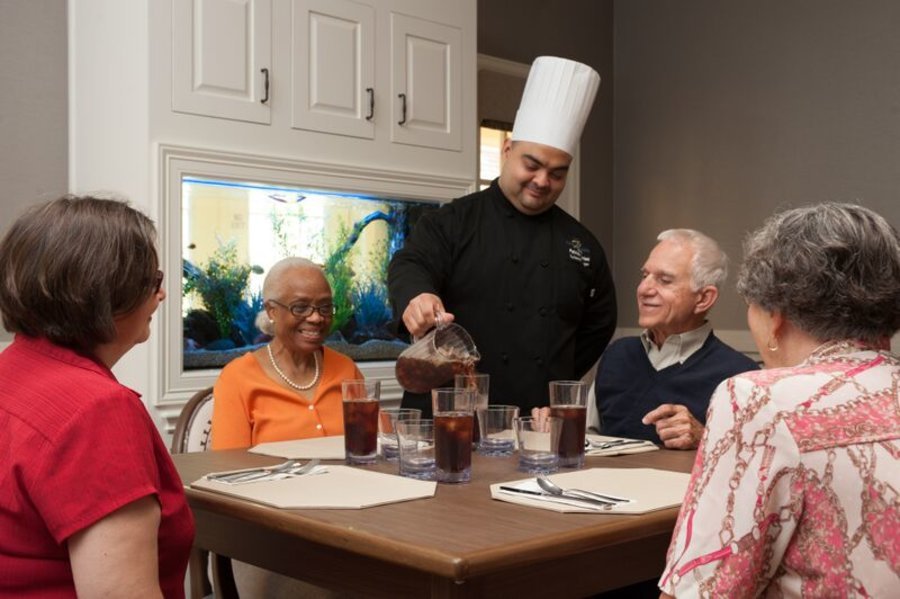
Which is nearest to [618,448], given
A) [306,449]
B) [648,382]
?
[648,382]

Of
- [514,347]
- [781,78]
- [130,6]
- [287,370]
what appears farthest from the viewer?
[781,78]

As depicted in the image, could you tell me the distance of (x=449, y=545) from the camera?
4.17ft

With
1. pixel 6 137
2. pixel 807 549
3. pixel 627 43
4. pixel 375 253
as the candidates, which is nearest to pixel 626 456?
pixel 807 549

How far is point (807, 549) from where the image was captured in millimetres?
1111

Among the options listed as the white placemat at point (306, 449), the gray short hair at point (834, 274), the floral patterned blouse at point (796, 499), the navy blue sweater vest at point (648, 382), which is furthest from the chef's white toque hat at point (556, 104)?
the floral patterned blouse at point (796, 499)

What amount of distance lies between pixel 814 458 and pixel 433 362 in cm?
101

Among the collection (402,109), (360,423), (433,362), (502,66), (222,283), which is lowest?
(360,423)

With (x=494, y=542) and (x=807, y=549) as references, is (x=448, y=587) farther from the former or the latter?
(x=807, y=549)

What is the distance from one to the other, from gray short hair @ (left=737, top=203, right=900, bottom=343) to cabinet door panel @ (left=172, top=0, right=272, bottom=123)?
90.9 inches

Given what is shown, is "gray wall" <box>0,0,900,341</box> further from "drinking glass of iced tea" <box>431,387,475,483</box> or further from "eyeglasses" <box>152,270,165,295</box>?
"eyeglasses" <box>152,270,165,295</box>

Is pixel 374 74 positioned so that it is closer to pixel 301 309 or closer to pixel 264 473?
pixel 301 309

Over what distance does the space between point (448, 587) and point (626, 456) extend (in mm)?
849

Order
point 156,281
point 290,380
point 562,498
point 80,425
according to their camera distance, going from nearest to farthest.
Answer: point 80,425
point 156,281
point 562,498
point 290,380

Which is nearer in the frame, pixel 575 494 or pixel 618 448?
pixel 575 494
